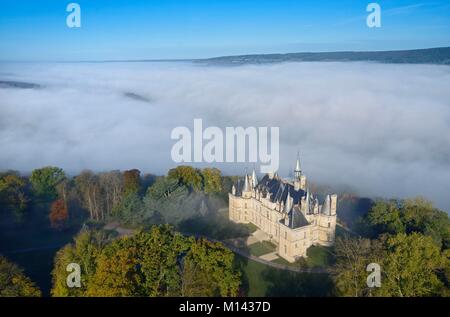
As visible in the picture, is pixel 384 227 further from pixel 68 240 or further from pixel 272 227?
pixel 68 240

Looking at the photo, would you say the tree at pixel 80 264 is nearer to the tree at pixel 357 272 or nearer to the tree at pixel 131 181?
the tree at pixel 357 272

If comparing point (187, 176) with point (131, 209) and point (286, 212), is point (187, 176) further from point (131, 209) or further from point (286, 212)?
point (286, 212)

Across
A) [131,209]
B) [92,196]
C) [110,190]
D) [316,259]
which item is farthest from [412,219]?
[92,196]

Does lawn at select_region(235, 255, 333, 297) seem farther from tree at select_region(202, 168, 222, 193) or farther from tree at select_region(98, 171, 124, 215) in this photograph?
tree at select_region(98, 171, 124, 215)

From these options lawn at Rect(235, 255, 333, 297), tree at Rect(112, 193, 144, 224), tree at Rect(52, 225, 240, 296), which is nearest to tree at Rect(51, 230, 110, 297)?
tree at Rect(52, 225, 240, 296)

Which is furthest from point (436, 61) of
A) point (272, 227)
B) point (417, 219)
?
point (272, 227)

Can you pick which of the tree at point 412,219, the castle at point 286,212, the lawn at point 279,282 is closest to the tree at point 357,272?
the lawn at point 279,282

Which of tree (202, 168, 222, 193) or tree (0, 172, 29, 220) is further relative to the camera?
tree (202, 168, 222, 193)
